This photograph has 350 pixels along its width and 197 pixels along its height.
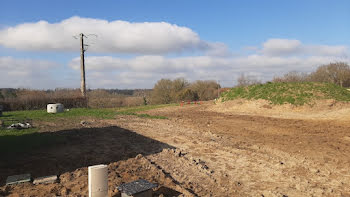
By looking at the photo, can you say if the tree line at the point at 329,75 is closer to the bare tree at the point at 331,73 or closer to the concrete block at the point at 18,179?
the bare tree at the point at 331,73

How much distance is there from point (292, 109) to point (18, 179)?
738 inches

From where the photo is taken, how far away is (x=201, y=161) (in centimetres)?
726

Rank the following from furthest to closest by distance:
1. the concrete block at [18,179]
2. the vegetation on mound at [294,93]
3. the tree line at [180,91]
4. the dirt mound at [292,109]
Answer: the tree line at [180,91], the vegetation on mound at [294,93], the dirt mound at [292,109], the concrete block at [18,179]

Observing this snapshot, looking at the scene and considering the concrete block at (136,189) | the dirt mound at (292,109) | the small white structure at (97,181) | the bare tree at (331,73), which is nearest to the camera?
the concrete block at (136,189)

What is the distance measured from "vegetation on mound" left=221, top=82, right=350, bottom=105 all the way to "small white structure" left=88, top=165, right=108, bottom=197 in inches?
727

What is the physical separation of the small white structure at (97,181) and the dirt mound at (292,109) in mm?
15301

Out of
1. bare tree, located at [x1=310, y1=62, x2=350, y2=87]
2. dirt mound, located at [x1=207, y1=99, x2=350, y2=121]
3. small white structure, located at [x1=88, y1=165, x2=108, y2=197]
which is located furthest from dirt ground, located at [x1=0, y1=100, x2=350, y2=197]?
bare tree, located at [x1=310, y1=62, x2=350, y2=87]

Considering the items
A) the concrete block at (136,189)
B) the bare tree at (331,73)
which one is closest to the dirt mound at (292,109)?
the concrete block at (136,189)

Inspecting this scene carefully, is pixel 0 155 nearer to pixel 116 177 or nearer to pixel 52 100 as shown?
pixel 116 177

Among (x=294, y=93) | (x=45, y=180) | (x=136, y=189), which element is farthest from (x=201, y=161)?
(x=294, y=93)

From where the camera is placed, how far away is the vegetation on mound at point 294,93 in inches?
778

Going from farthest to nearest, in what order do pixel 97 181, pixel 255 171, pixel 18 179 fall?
1. pixel 255 171
2. pixel 18 179
3. pixel 97 181

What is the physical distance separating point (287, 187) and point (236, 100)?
17958 millimetres

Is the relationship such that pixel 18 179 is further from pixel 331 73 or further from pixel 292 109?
pixel 331 73
